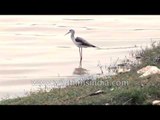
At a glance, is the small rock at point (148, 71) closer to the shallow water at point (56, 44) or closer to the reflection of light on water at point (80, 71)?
the shallow water at point (56, 44)

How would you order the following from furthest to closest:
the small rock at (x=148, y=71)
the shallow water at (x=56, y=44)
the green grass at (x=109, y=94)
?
the shallow water at (x=56, y=44) < the small rock at (x=148, y=71) < the green grass at (x=109, y=94)

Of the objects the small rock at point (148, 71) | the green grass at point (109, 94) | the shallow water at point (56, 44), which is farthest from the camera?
the shallow water at point (56, 44)

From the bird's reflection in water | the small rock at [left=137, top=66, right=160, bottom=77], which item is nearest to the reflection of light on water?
the bird's reflection in water

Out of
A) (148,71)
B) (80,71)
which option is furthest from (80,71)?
(148,71)

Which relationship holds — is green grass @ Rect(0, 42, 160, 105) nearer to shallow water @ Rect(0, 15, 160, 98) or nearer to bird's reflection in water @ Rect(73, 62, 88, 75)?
shallow water @ Rect(0, 15, 160, 98)

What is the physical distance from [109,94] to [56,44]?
8.61m

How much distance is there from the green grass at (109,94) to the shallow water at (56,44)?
4.42 feet

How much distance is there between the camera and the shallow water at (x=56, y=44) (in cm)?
1101

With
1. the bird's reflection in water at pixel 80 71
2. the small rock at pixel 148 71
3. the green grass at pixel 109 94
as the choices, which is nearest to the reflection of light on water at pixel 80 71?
the bird's reflection in water at pixel 80 71

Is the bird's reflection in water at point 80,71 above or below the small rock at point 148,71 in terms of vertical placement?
below

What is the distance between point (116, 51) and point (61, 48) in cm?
180
